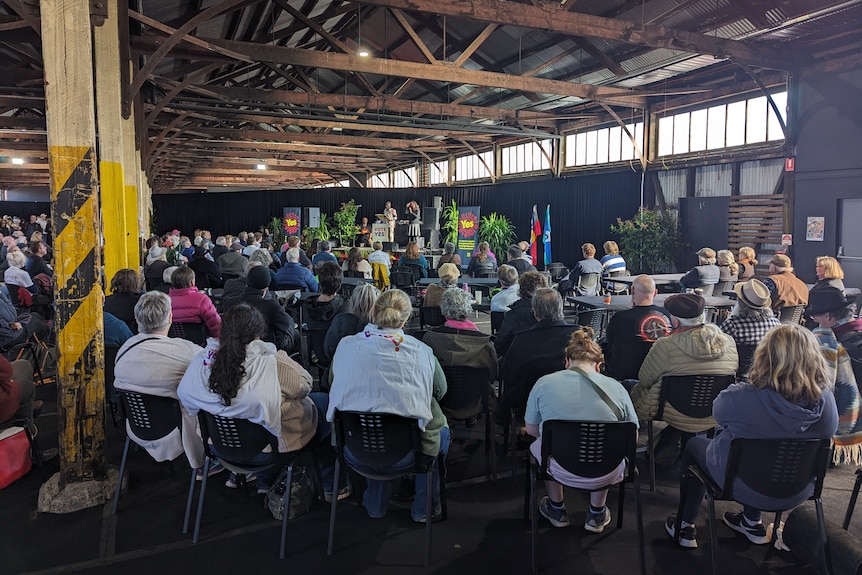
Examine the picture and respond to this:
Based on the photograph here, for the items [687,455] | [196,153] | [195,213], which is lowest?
[687,455]

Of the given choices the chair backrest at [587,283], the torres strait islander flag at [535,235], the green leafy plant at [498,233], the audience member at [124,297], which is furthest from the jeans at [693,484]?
the green leafy plant at [498,233]

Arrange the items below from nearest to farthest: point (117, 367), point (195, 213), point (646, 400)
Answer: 1. point (117, 367)
2. point (646, 400)
3. point (195, 213)

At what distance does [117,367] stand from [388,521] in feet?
5.14

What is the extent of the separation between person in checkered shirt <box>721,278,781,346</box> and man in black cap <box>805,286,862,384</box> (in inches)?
12.3

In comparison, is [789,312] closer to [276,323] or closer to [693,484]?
[693,484]

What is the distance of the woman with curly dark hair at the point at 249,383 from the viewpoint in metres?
2.63

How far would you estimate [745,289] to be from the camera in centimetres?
370

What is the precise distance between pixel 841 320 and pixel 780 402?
154 cm

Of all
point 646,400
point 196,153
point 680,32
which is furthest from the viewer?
point 196,153

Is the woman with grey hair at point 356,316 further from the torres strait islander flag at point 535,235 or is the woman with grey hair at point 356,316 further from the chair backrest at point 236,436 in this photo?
the torres strait islander flag at point 535,235

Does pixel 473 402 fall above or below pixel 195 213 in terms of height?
below

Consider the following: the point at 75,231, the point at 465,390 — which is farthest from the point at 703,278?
the point at 75,231

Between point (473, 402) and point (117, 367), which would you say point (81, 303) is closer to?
point (117, 367)

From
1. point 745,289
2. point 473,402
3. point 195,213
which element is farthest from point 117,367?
point 195,213
